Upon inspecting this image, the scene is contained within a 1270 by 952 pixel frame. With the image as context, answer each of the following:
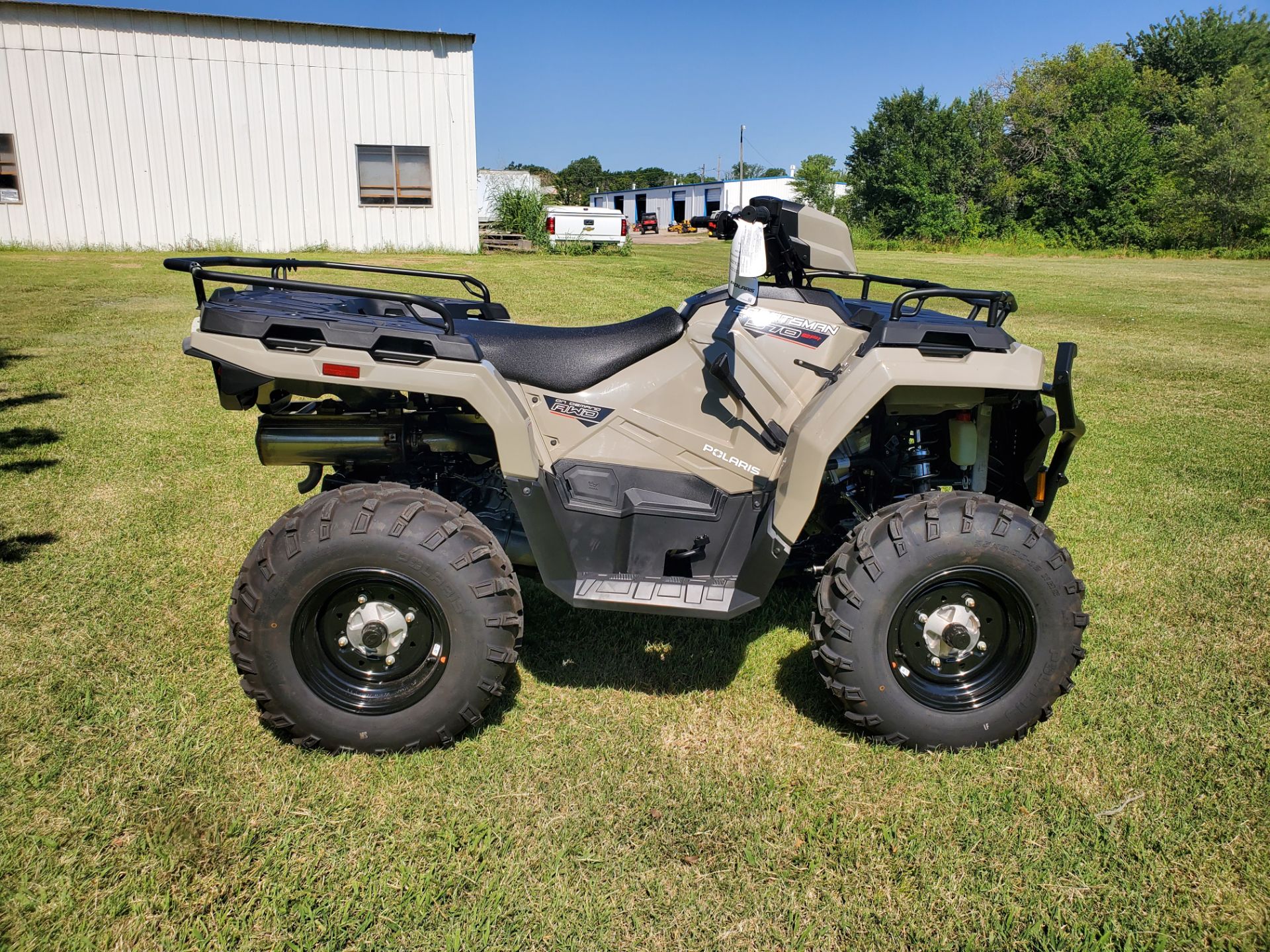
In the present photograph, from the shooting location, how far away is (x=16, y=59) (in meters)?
16.8

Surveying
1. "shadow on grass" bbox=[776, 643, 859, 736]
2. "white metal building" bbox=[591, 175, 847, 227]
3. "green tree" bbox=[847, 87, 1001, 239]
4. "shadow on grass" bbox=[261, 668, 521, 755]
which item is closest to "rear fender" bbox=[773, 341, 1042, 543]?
"shadow on grass" bbox=[776, 643, 859, 736]

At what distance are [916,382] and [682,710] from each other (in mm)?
1487

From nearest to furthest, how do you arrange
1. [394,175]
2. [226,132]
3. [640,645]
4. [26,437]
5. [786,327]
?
[786,327] → [640,645] → [26,437] → [226,132] → [394,175]

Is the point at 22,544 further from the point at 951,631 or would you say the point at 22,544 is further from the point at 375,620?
the point at 951,631

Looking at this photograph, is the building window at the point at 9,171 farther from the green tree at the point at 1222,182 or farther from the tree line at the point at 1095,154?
the green tree at the point at 1222,182

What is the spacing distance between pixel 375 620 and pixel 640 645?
128cm

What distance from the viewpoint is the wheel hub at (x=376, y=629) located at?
3.07 m

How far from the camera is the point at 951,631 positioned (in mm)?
3152

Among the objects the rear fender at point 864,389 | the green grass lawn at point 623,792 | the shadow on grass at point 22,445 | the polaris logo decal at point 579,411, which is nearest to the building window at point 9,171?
the shadow on grass at point 22,445

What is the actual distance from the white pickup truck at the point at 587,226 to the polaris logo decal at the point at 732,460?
72.3 ft

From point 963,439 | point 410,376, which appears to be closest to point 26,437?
point 410,376

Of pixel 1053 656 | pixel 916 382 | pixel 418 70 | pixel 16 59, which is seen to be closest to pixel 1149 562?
pixel 1053 656

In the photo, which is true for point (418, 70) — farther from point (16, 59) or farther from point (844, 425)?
point (844, 425)

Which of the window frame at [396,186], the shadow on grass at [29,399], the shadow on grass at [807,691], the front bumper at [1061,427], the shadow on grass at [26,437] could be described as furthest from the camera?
the window frame at [396,186]
